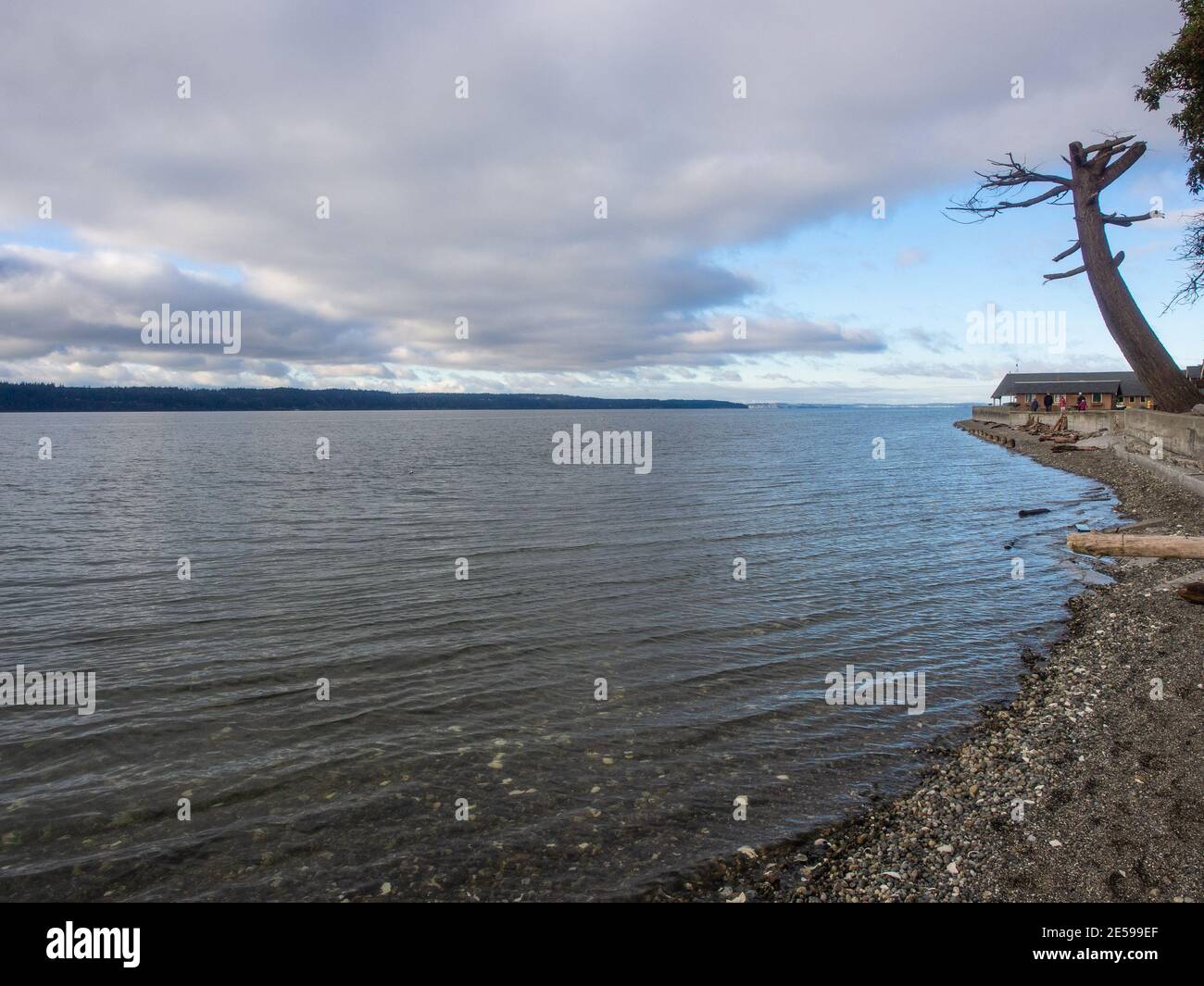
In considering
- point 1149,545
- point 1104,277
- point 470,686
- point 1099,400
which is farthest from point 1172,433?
point 1099,400

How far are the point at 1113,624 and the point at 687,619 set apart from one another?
879 centimetres

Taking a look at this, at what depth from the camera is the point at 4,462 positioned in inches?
2640

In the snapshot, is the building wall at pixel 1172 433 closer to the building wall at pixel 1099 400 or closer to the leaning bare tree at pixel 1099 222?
the leaning bare tree at pixel 1099 222

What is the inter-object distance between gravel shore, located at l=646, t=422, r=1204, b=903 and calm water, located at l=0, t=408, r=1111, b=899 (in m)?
0.55

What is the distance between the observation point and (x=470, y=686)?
43.0 feet

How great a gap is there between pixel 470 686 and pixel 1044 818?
8726 mm

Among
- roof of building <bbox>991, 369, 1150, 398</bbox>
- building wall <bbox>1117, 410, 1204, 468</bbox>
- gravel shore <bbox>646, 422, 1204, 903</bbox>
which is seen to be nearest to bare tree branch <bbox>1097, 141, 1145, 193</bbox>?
building wall <bbox>1117, 410, 1204, 468</bbox>

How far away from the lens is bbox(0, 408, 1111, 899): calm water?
27.5 ft

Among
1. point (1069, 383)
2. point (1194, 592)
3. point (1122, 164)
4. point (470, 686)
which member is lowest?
point (470, 686)

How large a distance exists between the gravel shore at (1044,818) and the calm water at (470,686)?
548 mm

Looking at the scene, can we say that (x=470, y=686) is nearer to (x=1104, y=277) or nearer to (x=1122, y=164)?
(x=1104, y=277)

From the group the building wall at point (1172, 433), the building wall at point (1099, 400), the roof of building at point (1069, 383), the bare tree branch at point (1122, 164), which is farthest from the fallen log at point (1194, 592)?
the roof of building at point (1069, 383)

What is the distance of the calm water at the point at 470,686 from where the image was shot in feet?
27.5
